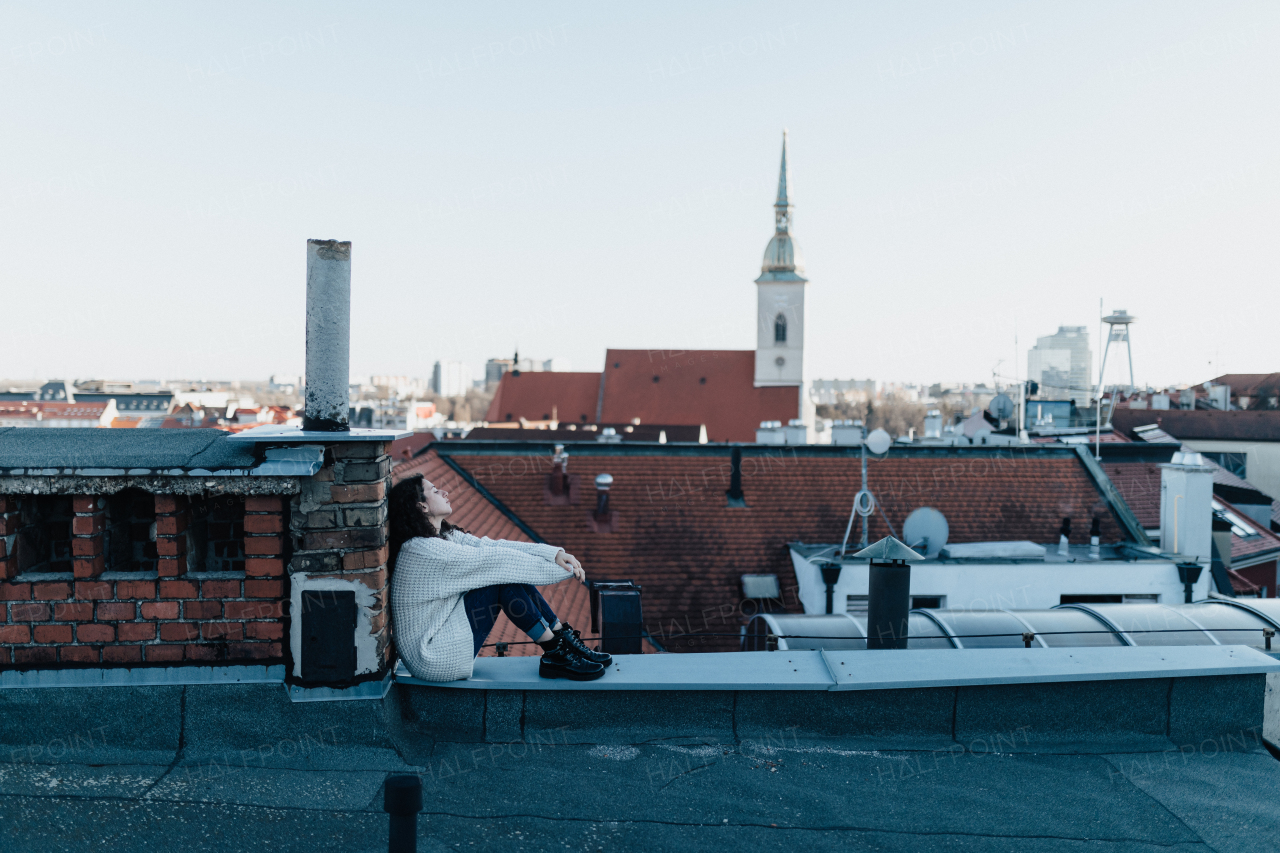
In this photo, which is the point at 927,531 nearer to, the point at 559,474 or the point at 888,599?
the point at 559,474

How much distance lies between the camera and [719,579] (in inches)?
528

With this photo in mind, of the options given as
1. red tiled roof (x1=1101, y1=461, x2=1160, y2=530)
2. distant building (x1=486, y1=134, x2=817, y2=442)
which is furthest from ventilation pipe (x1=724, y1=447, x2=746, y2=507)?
distant building (x1=486, y1=134, x2=817, y2=442)

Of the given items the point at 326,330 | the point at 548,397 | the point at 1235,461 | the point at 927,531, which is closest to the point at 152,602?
the point at 326,330

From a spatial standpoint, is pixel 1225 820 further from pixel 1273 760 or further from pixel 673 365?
pixel 673 365

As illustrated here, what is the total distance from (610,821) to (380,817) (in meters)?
0.77

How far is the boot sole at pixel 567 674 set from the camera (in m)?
3.61

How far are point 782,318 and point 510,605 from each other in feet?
185

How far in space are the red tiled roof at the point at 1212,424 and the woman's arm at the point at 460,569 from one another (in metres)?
46.4

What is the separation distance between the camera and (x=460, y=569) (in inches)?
137

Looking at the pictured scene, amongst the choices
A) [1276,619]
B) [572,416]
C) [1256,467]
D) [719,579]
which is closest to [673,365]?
[572,416]

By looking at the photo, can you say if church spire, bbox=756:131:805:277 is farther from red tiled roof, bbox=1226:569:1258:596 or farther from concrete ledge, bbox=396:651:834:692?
concrete ledge, bbox=396:651:834:692

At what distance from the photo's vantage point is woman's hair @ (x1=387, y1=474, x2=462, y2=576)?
3531mm

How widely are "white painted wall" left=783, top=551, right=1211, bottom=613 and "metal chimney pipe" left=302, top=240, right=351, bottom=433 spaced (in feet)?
32.0

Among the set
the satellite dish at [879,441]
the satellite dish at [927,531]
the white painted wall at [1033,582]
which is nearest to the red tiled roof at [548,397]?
the satellite dish at [879,441]
